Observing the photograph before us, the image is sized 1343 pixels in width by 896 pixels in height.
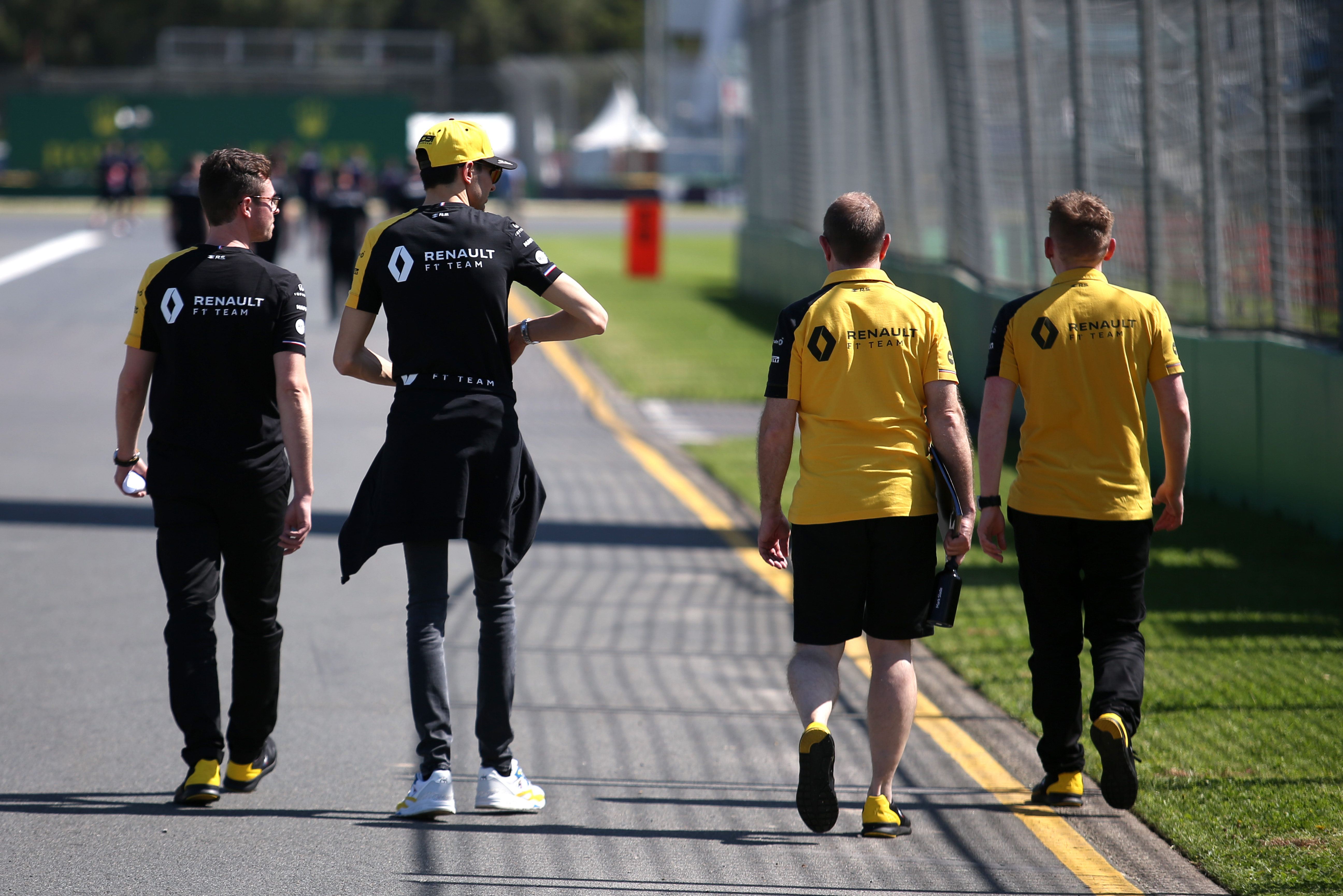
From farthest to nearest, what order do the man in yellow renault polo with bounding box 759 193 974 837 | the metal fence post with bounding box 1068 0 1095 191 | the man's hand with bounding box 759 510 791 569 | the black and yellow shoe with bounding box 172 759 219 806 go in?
the metal fence post with bounding box 1068 0 1095 191
the black and yellow shoe with bounding box 172 759 219 806
the man's hand with bounding box 759 510 791 569
the man in yellow renault polo with bounding box 759 193 974 837

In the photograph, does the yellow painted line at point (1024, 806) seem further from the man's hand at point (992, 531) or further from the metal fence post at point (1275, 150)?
the metal fence post at point (1275, 150)

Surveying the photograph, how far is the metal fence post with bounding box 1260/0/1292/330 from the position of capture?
892 centimetres

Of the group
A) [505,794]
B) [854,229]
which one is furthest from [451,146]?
[505,794]

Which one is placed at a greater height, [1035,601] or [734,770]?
[1035,601]

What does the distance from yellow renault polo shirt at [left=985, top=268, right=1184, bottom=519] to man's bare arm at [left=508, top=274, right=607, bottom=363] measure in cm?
119

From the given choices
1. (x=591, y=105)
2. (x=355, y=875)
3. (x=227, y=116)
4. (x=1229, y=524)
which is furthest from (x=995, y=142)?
(x=591, y=105)

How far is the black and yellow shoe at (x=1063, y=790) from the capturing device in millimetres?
4539

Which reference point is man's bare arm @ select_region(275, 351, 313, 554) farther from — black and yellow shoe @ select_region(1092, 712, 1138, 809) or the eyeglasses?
black and yellow shoe @ select_region(1092, 712, 1138, 809)

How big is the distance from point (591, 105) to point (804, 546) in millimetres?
60911

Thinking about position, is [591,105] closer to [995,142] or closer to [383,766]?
[995,142]

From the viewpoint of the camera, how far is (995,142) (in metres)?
13.5

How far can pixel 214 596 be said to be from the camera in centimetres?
452

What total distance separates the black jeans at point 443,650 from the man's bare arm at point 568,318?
0.63m

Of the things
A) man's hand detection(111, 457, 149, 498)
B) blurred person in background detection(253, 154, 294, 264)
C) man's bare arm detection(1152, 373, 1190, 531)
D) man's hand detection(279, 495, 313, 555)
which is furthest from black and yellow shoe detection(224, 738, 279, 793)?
blurred person in background detection(253, 154, 294, 264)
